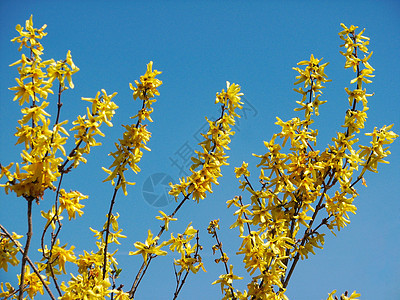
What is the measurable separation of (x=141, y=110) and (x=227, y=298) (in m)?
1.45

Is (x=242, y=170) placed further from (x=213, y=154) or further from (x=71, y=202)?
(x=71, y=202)

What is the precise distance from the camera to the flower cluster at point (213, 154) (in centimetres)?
285

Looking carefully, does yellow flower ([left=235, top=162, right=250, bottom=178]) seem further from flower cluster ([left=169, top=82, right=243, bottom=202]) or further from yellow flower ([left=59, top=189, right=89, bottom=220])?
yellow flower ([left=59, top=189, right=89, bottom=220])

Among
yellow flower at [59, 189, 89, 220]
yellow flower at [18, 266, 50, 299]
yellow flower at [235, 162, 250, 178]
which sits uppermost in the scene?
yellow flower at [235, 162, 250, 178]

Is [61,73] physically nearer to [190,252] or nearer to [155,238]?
[155,238]

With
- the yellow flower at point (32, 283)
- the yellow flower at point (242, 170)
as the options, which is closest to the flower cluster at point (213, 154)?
the yellow flower at point (242, 170)

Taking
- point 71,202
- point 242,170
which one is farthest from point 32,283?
point 242,170

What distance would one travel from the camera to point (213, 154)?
2.89 metres

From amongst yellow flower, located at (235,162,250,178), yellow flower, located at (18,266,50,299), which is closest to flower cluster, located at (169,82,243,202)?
yellow flower, located at (235,162,250,178)

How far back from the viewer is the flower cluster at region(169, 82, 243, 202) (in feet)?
9.36

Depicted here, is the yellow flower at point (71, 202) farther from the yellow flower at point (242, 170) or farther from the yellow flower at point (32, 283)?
the yellow flower at point (242, 170)

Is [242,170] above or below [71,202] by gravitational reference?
above

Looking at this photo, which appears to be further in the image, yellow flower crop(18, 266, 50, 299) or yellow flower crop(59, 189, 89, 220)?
yellow flower crop(18, 266, 50, 299)

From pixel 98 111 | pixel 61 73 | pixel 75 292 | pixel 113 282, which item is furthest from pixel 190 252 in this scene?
pixel 61 73
